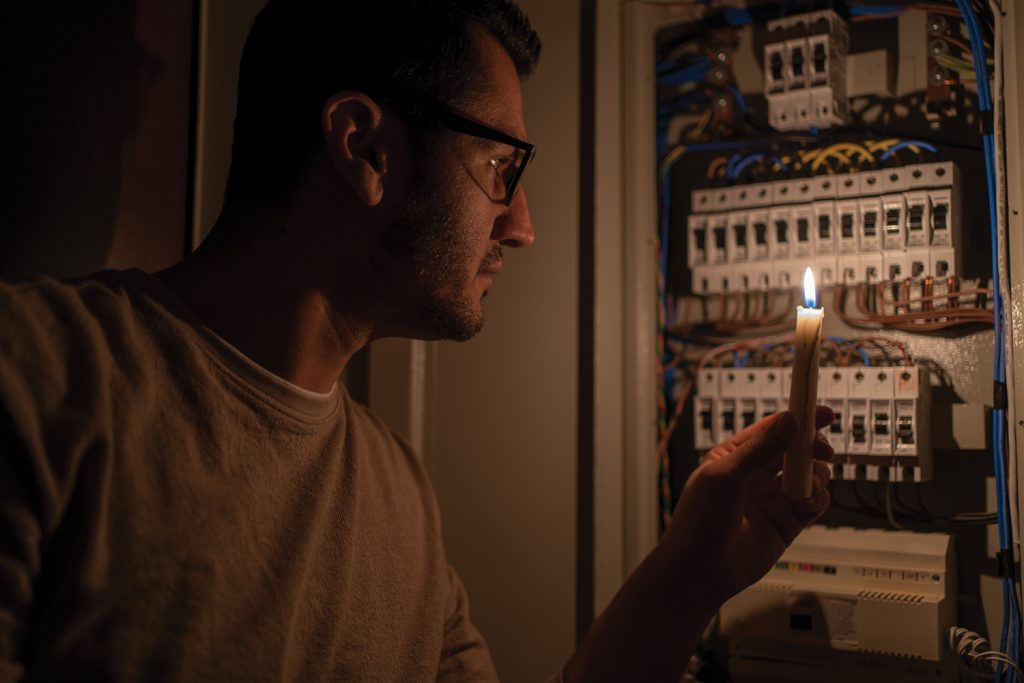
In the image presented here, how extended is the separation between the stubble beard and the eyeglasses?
0.08 metres

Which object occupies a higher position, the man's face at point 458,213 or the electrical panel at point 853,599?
the man's face at point 458,213

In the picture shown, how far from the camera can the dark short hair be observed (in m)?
1.04

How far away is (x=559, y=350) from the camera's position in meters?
1.59

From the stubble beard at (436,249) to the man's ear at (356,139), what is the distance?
49mm

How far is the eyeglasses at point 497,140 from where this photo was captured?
1.05 metres

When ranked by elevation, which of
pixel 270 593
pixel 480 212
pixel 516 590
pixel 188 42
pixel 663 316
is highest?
pixel 188 42

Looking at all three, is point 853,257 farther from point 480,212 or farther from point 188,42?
point 188,42

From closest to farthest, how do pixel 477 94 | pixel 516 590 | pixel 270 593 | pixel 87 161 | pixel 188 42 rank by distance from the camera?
pixel 270 593, pixel 477 94, pixel 87 161, pixel 188 42, pixel 516 590

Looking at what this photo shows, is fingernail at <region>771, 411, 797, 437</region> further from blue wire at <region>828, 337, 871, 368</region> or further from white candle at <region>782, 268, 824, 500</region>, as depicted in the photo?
blue wire at <region>828, 337, 871, 368</region>

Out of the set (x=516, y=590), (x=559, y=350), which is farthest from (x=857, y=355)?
(x=516, y=590)

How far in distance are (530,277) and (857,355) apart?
0.63 metres

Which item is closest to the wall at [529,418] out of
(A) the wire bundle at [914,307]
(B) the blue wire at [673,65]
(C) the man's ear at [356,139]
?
(B) the blue wire at [673,65]

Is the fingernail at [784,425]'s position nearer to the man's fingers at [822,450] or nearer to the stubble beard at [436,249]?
the man's fingers at [822,450]

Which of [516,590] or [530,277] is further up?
[530,277]
